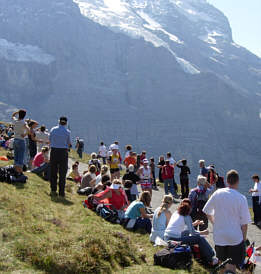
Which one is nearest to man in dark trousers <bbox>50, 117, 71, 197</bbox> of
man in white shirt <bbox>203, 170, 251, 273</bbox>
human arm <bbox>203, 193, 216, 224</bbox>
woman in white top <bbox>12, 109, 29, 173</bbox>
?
woman in white top <bbox>12, 109, 29, 173</bbox>

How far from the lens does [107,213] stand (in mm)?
12078

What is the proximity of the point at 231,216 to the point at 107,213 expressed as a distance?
5.67m

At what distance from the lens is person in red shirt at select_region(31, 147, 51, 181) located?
16.5 metres

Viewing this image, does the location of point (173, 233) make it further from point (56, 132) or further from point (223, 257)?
point (56, 132)

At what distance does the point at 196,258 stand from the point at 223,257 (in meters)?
1.76

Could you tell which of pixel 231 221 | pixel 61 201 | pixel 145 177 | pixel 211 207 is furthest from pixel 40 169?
pixel 231 221

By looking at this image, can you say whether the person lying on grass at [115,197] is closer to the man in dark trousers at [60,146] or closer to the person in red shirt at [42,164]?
the man in dark trousers at [60,146]

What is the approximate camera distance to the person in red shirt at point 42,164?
16.5 metres

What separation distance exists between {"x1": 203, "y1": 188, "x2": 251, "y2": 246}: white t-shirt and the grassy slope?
158 cm

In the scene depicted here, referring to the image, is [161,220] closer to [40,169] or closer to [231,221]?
[231,221]

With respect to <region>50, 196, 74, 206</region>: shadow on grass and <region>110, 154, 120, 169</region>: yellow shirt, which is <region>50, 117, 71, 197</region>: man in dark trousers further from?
<region>110, 154, 120, 169</region>: yellow shirt

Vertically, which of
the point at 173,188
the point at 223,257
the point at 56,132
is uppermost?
the point at 56,132

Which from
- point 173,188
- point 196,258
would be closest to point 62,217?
point 196,258

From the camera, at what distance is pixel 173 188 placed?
69.3ft
